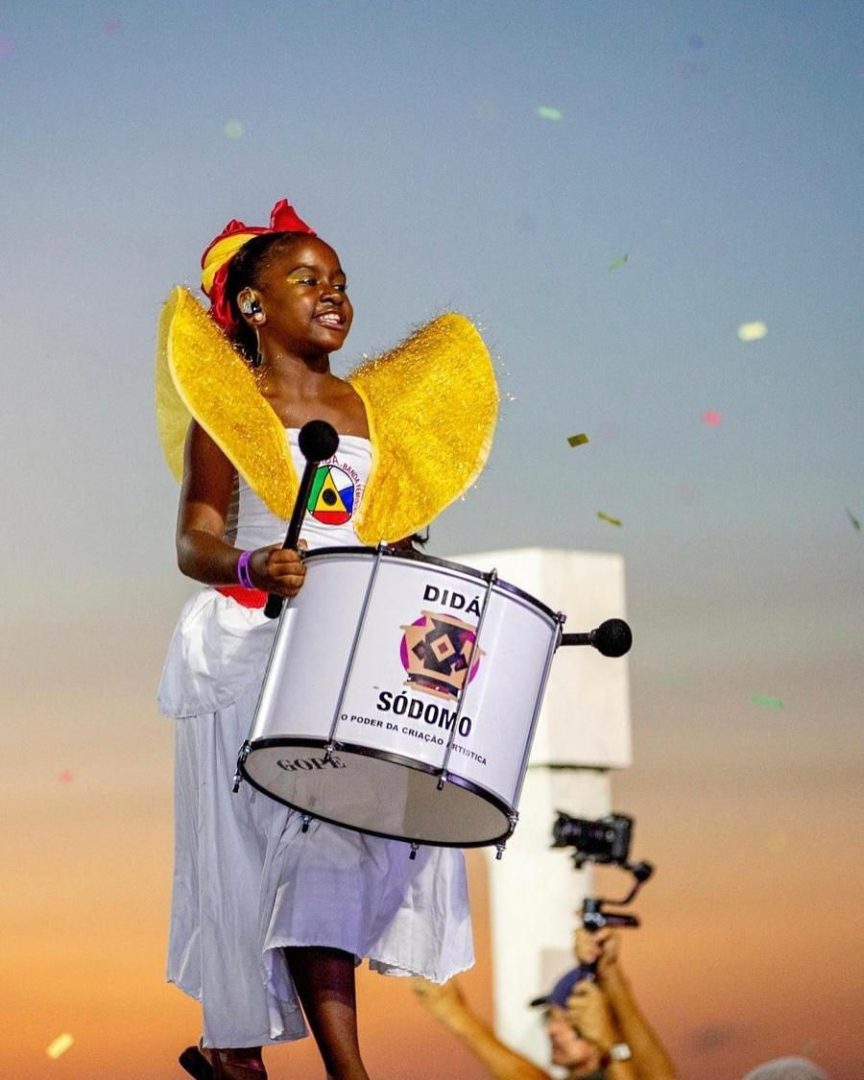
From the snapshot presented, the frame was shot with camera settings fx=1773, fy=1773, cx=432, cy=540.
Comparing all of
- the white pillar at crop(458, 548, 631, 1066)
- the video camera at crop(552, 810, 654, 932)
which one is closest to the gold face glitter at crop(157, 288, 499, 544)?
the video camera at crop(552, 810, 654, 932)

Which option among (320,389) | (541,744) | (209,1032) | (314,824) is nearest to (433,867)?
(314,824)

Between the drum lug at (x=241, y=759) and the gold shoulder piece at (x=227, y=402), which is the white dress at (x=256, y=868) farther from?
the drum lug at (x=241, y=759)

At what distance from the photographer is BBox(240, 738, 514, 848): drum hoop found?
8.02 ft

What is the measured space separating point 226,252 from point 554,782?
190cm

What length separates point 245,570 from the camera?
2604mm

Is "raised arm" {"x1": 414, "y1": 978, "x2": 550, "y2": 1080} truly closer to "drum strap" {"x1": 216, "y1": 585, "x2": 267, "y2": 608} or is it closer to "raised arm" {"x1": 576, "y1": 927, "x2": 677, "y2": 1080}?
"raised arm" {"x1": 576, "y1": 927, "x2": 677, "y2": 1080}

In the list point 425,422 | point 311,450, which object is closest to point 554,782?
point 425,422

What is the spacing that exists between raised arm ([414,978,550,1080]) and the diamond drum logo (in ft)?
4.36

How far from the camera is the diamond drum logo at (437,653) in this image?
248 centimetres

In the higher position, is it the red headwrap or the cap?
the red headwrap

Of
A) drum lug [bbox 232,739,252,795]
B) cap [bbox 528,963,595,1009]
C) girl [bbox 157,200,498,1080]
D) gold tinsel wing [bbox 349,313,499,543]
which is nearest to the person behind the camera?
drum lug [bbox 232,739,252,795]

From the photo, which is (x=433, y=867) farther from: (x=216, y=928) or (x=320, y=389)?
(x=320, y=389)

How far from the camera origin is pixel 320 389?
9.78ft

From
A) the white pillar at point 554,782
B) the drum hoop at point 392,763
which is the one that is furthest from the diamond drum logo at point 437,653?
the white pillar at point 554,782
